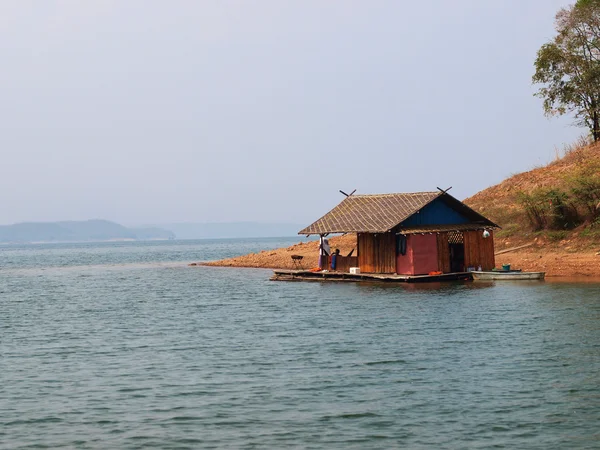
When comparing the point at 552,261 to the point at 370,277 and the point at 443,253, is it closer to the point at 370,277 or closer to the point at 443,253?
the point at 443,253

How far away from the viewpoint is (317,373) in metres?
22.9

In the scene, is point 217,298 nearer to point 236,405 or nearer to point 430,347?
Answer: point 430,347

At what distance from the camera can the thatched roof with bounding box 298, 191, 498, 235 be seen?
157 ft

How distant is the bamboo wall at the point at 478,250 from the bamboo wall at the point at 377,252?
4168 millimetres

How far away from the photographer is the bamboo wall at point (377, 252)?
4797 centimetres

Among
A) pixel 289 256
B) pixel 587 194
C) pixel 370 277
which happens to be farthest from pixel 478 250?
pixel 289 256

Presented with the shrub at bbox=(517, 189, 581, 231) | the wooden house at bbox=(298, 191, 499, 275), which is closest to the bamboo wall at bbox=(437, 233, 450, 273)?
the wooden house at bbox=(298, 191, 499, 275)

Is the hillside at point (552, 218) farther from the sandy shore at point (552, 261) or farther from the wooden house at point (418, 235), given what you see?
the wooden house at point (418, 235)

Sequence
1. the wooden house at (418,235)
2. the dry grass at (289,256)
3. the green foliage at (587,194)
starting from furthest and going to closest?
1. the dry grass at (289,256)
2. the green foliage at (587,194)
3. the wooden house at (418,235)

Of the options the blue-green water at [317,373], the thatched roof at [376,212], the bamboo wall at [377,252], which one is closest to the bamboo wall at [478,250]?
the thatched roof at [376,212]

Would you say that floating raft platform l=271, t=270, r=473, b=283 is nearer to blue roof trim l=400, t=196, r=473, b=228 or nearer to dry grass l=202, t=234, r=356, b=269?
blue roof trim l=400, t=196, r=473, b=228

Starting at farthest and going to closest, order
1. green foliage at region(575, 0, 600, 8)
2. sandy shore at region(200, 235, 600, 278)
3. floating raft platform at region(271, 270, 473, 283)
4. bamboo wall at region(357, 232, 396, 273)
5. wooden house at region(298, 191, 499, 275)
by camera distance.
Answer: green foliage at region(575, 0, 600, 8)
bamboo wall at region(357, 232, 396, 273)
sandy shore at region(200, 235, 600, 278)
wooden house at region(298, 191, 499, 275)
floating raft platform at region(271, 270, 473, 283)

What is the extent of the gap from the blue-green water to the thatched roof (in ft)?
22.8

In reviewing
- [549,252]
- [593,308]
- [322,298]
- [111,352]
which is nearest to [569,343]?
[593,308]
